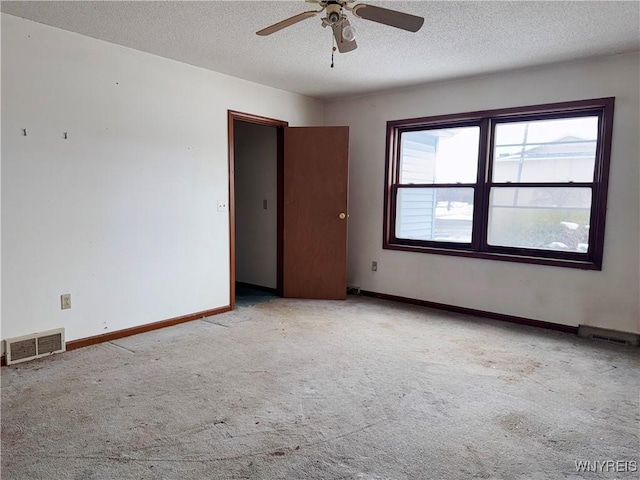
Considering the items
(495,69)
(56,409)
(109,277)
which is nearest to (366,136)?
(495,69)

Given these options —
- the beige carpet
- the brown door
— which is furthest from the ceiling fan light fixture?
the brown door

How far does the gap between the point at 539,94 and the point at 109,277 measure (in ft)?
13.0

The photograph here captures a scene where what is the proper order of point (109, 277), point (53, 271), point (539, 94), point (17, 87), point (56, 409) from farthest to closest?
1. point (539, 94)
2. point (109, 277)
3. point (53, 271)
4. point (17, 87)
5. point (56, 409)

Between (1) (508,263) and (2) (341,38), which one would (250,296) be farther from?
(2) (341,38)

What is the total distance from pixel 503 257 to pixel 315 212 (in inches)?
79.0

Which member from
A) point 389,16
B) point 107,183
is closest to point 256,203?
point 107,183

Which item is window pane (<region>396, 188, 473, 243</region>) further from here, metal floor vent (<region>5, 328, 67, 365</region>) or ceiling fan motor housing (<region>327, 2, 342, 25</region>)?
metal floor vent (<region>5, 328, 67, 365</region>)

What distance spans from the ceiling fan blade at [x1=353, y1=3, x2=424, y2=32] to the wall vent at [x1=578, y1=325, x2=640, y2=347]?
2.94 meters

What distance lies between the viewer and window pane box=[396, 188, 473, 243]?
4332 mm

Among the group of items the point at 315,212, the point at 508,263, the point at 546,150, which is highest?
the point at 546,150

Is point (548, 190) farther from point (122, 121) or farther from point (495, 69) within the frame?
point (122, 121)

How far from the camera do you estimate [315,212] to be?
4805 mm

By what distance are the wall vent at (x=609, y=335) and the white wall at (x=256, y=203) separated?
10.4 ft

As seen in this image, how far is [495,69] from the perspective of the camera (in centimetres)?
384
